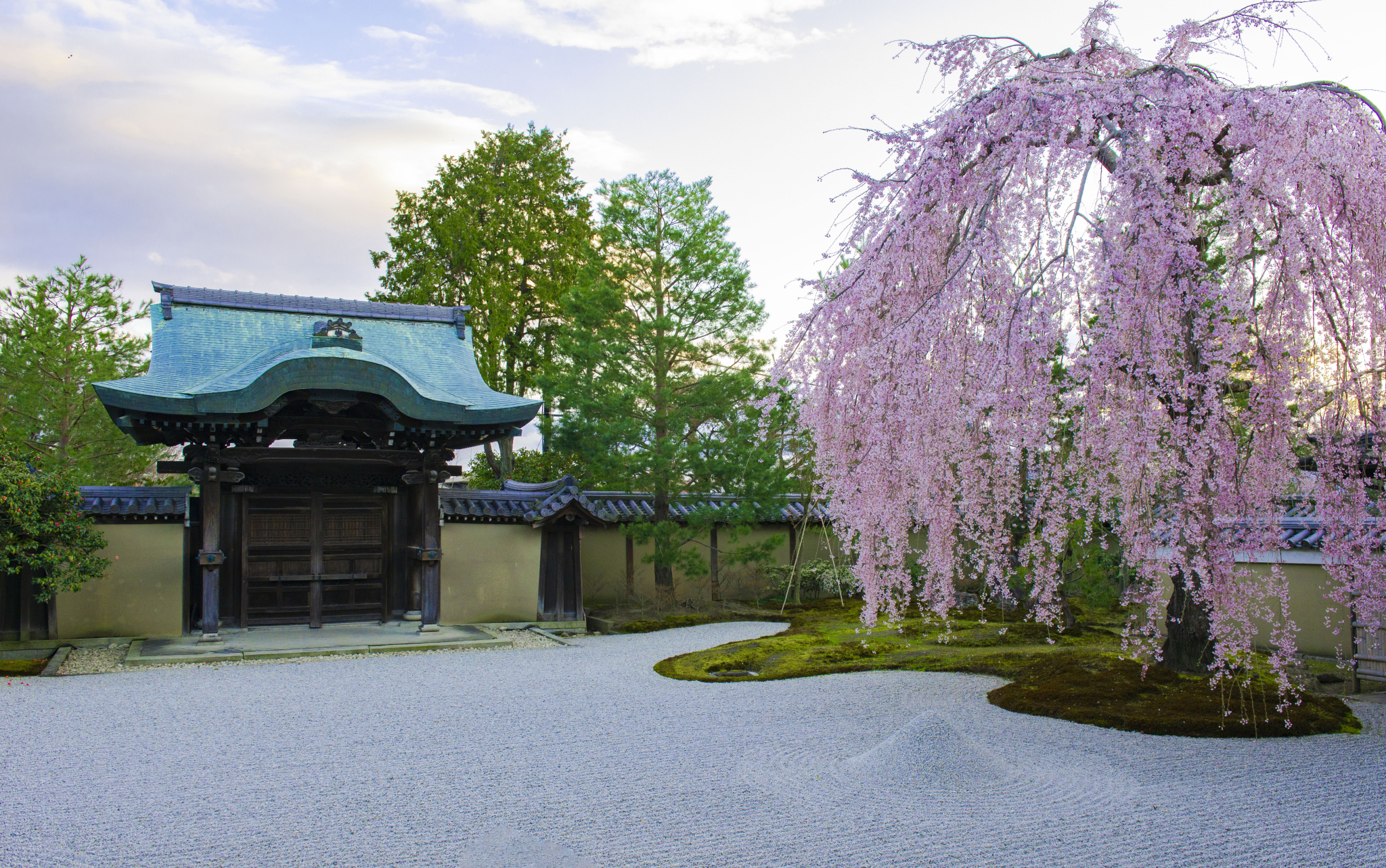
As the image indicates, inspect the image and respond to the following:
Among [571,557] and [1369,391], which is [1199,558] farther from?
[571,557]

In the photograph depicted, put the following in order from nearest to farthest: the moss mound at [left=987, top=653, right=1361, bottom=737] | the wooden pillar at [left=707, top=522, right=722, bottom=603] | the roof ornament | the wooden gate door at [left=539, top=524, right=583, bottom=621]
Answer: the moss mound at [left=987, top=653, right=1361, bottom=737] → the roof ornament → the wooden gate door at [left=539, top=524, right=583, bottom=621] → the wooden pillar at [left=707, top=522, right=722, bottom=603]

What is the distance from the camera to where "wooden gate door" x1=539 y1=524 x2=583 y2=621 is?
11.9 meters

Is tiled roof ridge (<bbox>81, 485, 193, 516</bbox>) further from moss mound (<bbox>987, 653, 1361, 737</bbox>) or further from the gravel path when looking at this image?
moss mound (<bbox>987, 653, 1361, 737</bbox>)

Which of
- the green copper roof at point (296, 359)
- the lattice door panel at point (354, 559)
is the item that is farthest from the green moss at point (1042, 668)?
the lattice door panel at point (354, 559)

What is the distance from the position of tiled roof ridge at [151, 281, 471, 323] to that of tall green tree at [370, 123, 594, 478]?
21.4 ft

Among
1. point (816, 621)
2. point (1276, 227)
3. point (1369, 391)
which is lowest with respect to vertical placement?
point (816, 621)

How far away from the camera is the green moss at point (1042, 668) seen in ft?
18.0

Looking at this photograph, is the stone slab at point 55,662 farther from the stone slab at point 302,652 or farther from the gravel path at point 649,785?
the stone slab at point 302,652

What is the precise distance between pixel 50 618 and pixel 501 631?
16.8ft

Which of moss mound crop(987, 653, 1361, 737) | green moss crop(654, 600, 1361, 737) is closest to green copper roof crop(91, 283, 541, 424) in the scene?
green moss crop(654, 600, 1361, 737)

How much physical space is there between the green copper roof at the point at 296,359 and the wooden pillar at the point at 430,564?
119cm

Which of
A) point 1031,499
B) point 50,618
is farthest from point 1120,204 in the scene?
point 50,618

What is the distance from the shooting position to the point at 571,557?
11.9 metres

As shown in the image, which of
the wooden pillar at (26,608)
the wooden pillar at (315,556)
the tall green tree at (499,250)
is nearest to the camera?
the wooden pillar at (26,608)
